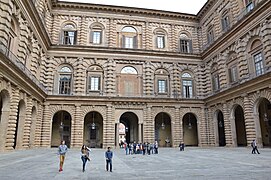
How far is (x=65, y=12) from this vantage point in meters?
32.3

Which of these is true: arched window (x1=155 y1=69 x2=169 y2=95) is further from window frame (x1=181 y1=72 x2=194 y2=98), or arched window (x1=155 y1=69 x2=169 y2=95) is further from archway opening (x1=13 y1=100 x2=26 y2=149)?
archway opening (x1=13 y1=100 x2=26 y2=149)

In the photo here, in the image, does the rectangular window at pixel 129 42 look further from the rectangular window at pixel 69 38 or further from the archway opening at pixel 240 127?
the archway opening at pixel 240 127

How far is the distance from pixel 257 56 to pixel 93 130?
72.7 feet

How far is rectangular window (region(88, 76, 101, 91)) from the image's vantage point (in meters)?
30.7

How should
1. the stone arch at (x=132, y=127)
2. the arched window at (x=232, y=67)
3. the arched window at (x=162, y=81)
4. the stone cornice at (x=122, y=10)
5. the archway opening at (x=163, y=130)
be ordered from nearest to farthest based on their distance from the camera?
the arched window at (x=232, y=67), the stone arch at (x=132, y=127), the stone cornice at (x=122, y=10), the arched window at (x=162, y=81), the archway opening at (x=163, y=130)

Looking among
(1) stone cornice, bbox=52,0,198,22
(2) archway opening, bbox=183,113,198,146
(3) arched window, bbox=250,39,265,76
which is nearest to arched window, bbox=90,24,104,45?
(1) stone cornice, bbox=52,0,198,22

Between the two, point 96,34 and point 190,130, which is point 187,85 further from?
point 96,34

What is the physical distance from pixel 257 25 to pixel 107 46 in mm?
18571

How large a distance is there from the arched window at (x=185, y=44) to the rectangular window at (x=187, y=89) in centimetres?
496

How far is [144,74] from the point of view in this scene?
105 feet

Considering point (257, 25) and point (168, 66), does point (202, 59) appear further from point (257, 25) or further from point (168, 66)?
point (257, 25)

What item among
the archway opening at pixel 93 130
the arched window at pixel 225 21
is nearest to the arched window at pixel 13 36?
the archway opening at pixel 93 130

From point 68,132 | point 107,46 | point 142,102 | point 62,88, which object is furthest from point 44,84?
point 142,102

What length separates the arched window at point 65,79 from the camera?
3030 cm
